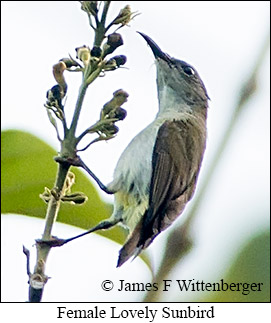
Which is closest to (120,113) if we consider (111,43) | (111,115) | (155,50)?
(111,115)

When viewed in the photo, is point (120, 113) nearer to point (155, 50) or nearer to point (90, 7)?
point (90, 7)

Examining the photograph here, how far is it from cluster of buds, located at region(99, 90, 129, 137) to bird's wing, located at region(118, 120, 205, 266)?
116 centimetres

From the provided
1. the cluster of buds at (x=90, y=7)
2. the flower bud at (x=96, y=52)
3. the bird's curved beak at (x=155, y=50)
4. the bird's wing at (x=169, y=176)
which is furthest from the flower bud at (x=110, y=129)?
the bird's curved beak at (x=155, y=50)

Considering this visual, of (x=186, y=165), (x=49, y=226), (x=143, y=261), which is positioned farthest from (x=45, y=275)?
(x=186, y=165)

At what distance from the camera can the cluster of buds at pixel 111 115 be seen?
2523 mm

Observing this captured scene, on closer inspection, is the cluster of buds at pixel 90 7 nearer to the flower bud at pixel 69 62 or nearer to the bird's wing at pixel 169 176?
the flower bud at pixel 69 62

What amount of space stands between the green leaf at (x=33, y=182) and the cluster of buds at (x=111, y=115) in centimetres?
29

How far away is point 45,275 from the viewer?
209cm

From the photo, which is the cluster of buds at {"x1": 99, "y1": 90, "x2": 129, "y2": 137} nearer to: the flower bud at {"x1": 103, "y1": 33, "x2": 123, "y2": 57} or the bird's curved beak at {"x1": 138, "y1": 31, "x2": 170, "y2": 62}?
the flower bud at {"x1": 103, "y1": 33, "x2": 123, "y2": 57}

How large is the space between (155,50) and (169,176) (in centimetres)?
87

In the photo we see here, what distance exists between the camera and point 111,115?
8.45 ft

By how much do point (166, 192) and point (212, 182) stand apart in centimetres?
225

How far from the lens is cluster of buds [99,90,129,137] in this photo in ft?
8.28
